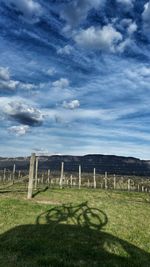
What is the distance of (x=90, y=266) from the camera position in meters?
12.7

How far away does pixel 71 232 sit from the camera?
18.4 meters

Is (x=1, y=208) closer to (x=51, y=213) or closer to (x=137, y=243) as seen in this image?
(x=51, y=213)

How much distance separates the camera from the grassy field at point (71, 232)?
13.7 meters

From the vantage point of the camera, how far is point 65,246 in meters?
15.5

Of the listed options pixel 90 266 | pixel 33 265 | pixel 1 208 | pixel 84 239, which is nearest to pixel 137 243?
pixel 84 239

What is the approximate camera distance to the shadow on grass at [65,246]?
13179mm

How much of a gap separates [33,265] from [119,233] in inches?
342

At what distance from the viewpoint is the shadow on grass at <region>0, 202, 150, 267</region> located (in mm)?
13179

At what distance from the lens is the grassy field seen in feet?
45.0

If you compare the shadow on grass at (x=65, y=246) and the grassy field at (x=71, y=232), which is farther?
the grassy field at (x=71, y=232)

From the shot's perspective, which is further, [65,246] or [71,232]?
[71,232]

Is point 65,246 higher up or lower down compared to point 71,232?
lower down

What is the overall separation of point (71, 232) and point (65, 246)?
2.91 metres

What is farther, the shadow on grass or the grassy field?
the grassy field
